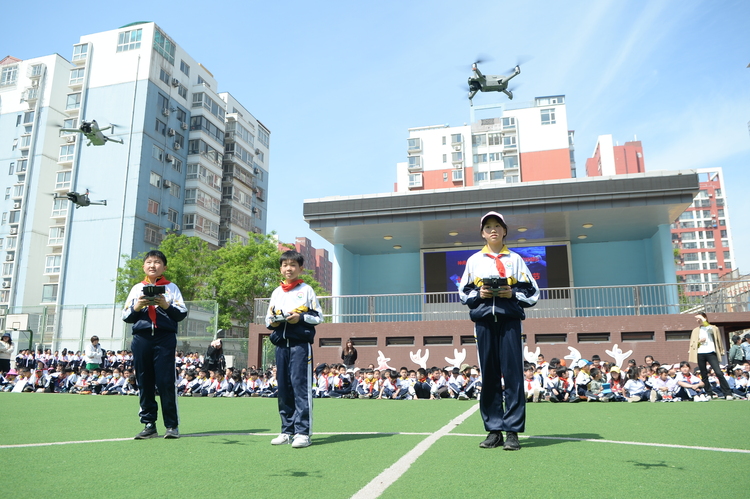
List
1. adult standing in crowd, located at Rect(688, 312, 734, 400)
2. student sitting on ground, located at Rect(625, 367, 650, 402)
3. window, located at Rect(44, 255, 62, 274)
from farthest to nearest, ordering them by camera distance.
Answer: window, located at Rect(44, 255, 62, 274), student sitting on ground, located at Rect(625, 367, 650, 402), adult standing in crowd, located at Rect(688, 312, 734, 400)

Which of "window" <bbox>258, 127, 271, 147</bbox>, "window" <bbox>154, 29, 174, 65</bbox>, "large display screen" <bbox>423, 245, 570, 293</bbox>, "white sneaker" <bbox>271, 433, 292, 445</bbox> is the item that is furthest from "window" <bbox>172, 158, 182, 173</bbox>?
"white sneaker" <bbox>271, 433, 292, 445</bbox>

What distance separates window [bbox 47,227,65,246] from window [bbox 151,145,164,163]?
10.4 m

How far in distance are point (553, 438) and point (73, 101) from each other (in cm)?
5654

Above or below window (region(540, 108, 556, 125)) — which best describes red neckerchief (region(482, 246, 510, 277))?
below

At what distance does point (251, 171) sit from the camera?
64.6 m

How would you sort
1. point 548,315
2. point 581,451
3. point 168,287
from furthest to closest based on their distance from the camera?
point 548,315, point 168,287, point 581,451

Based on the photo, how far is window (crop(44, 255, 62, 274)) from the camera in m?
48.4

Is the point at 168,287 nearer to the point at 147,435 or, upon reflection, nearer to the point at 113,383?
the point at 147,435

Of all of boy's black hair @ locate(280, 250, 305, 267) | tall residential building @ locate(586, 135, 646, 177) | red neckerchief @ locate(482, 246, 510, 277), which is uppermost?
tall residential building @ locate(586, 135, 646, 177)

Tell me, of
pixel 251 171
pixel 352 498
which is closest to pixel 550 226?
pixel 352 498

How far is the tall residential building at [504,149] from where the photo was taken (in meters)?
70.9

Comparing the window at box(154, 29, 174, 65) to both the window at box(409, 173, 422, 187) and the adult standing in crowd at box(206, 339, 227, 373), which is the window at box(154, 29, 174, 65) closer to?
the window at box(409, 173, 422, 187)

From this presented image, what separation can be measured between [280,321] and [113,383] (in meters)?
14.1

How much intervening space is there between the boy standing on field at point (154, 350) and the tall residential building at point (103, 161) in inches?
1700
